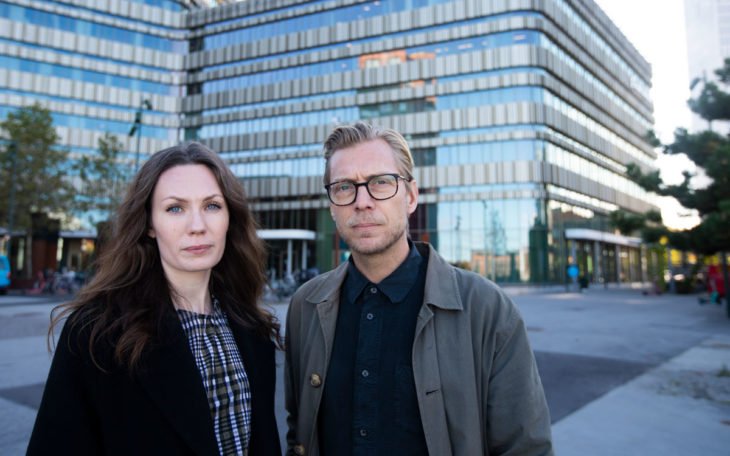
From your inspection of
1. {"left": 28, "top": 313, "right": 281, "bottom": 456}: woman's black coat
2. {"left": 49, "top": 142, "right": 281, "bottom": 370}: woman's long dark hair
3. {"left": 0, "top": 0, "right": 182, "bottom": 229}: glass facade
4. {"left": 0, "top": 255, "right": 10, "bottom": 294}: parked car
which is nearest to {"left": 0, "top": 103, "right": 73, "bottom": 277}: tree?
{"left": 0, "top": 255, "right": 10, "bottom": 294}: parked car

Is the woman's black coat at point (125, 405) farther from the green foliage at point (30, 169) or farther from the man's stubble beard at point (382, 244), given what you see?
the green foliage at point (30, 169)

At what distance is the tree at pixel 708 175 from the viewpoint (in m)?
12.8

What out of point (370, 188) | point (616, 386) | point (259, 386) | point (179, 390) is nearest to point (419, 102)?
point (616, 386)

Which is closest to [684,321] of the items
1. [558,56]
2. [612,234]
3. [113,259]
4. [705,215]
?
[705,215]

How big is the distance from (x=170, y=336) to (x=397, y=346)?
964 millimetres

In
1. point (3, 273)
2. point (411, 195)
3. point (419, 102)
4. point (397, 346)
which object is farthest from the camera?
point (419, 102)

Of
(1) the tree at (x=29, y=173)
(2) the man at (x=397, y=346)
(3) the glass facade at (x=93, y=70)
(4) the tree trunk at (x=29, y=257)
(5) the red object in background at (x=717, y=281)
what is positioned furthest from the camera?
(3) the glass facade at (x=93, y=70)

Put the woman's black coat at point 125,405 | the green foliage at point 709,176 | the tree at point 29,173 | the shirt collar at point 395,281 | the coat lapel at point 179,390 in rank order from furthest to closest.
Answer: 1. the tree at point 29,173
2. the green foliage at point 709,176
3. the shirt collar at point 395,281
4. the coat lapel at point 179,390
5. the woman's black coat at point 125,405

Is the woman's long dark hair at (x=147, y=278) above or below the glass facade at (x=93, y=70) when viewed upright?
below

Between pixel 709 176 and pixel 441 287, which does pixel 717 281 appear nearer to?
pixel 709 176

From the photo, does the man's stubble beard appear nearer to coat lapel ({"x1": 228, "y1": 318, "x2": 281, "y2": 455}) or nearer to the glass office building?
coat lapel ({"x1": 228, "y1": 318, "x2": 281, "y2": 455})

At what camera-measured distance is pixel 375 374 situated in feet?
6.18

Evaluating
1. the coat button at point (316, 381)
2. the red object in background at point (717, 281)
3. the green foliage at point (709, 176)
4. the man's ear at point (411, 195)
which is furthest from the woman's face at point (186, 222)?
the red object in background at point (717, 281)

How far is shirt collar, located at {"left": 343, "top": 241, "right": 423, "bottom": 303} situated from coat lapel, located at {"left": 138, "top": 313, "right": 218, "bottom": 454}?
771 millimetres
